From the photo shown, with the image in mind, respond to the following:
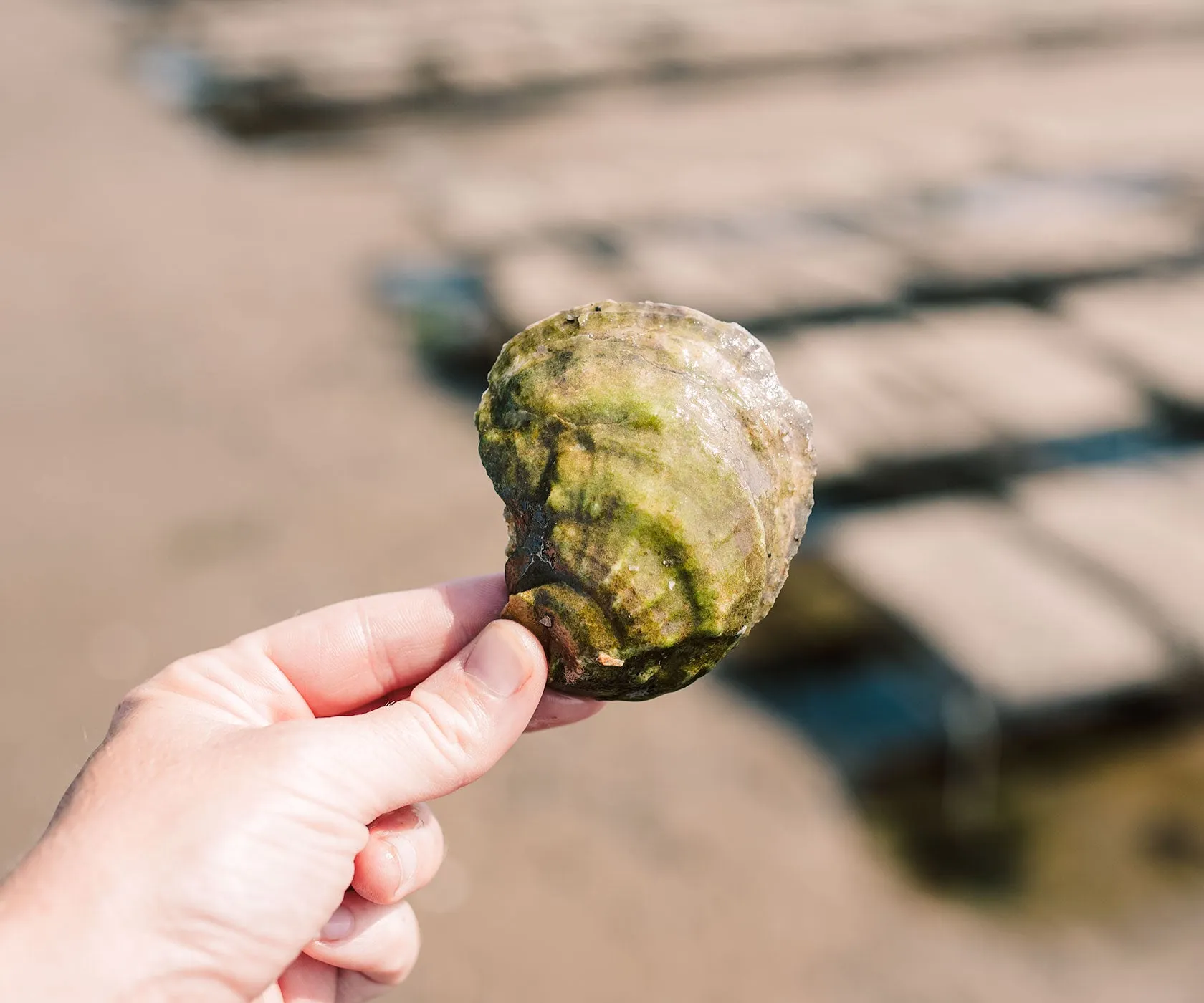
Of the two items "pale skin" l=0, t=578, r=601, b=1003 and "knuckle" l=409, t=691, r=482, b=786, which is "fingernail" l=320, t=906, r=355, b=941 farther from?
"knuckle" l=409, t=691, r=482, b=786

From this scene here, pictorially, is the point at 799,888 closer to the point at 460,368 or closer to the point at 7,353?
the point at 460,368

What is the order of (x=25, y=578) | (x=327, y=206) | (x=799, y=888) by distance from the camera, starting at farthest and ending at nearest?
(x=327, y=206) → (x=25, y=578) → (x=799, y=888)

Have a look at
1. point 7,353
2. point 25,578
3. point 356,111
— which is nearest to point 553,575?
point 25,578

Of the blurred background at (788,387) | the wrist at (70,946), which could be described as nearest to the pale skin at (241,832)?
the wrist at (70,946)

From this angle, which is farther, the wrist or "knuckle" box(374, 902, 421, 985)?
"knuckle" box(374, 902, 421, 985)

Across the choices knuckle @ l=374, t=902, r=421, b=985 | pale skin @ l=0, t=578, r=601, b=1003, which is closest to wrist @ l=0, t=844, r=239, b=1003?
pale skin @ l=0, t=578, r=601, b=1003

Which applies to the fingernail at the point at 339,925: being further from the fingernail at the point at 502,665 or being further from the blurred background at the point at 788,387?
the blurred background at the point at 788,387
